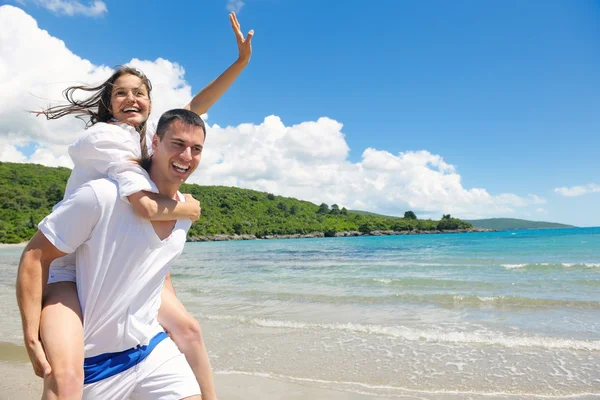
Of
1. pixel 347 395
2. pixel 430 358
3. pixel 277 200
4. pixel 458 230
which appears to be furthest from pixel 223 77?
pixel 458 230

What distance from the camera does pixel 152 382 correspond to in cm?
197

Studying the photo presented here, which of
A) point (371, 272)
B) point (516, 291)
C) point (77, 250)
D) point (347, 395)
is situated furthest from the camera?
point (371, 272)

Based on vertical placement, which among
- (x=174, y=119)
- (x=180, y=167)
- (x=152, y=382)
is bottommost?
(x=152, y=382)

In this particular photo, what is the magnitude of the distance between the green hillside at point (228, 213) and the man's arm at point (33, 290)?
64.0 meters

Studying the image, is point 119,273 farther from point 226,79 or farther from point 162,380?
point 226,79

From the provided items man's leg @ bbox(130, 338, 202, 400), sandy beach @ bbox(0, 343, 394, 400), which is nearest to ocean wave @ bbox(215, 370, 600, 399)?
sandy beach @ bbox(0, 343, 394, 400)

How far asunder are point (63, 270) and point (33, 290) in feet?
0.55

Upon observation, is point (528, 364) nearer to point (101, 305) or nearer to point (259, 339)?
point (259, 339)

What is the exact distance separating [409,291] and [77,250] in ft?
38.5

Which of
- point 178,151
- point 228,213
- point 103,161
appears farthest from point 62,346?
point 228,213

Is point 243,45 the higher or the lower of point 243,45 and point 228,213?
the lower

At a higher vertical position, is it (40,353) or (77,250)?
(77,250)

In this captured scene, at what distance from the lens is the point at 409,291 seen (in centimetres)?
1249

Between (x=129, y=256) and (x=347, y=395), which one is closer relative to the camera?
(x=129, y=256)
